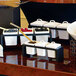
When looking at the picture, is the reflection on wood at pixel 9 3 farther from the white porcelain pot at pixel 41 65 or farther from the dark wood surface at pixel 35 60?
the white porcelain pot at pixel 41 65

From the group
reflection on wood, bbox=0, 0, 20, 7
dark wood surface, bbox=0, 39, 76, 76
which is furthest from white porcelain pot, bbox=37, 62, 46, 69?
reflection on wood, bbox=0, 0, 20, 7

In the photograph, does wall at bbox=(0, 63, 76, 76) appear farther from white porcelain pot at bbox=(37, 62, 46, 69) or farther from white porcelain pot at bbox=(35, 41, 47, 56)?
white porcelain pot at bbox=(35, 41, 47, 56)

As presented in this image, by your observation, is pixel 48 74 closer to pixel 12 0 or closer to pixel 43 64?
pixel 43 64

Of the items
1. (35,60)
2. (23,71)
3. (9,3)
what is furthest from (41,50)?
(9,3)

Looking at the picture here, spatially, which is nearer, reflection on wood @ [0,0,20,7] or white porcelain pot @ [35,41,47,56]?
white porcelain pot @ [35,41,47,56]

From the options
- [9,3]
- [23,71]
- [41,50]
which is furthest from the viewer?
[9,3]

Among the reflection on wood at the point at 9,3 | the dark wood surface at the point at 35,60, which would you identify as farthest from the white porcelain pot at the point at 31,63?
the reflection on wood at the point at 9,3

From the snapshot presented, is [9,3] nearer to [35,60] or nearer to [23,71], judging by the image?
[35,60]

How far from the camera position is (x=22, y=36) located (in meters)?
2.29

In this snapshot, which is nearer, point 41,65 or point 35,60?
point 41,65

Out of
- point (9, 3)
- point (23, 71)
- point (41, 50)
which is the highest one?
point (9, 3)

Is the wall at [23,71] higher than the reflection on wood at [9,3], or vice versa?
the reflection on wood at [9,3]

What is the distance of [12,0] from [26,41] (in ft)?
2.21

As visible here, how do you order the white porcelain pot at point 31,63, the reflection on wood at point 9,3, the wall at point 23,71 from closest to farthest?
the wall at point 23,71, the white porcelain pot at point 31,63, the reflection on wood at point 9,3
